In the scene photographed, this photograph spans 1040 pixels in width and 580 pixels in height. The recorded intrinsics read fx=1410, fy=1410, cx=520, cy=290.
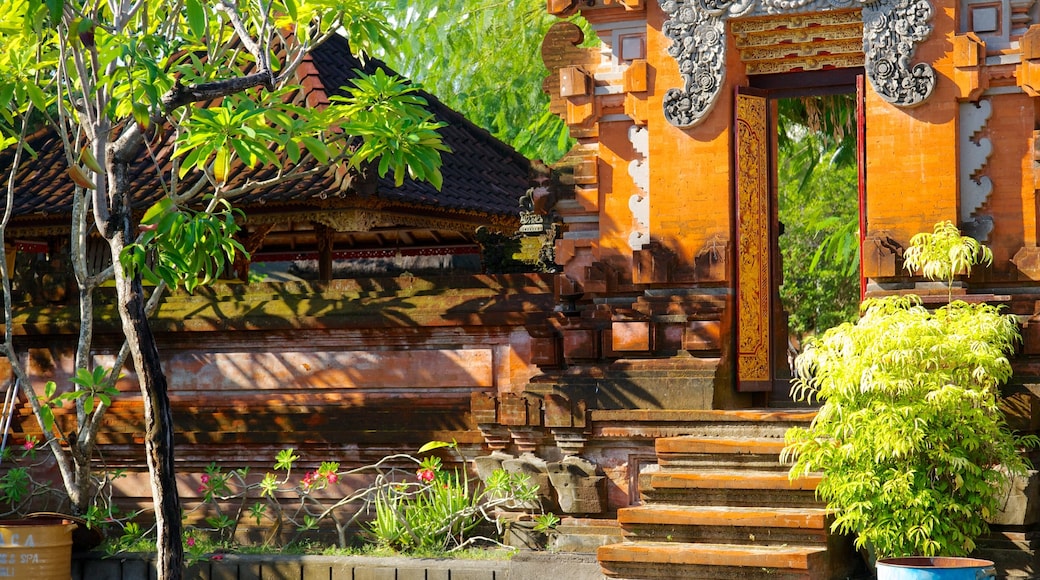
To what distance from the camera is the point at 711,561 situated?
800cm

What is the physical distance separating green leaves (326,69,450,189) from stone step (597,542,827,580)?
2.72m

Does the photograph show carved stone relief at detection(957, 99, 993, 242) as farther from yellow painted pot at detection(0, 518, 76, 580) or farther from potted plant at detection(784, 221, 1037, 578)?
yellow painted pot at detection(0, 518, 76, 580)

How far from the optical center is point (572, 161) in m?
10.4

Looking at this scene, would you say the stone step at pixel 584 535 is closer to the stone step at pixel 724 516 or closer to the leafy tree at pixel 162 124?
the stone step at pixel 724 516

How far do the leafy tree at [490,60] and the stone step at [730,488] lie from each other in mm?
9567

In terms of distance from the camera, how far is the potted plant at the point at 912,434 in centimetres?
773

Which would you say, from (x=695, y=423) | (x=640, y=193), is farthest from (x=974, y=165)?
(x=695, y=423)

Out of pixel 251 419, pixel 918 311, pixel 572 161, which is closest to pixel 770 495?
pixel 918 311

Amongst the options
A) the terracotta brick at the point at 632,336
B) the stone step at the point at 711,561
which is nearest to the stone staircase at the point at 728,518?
the stone step at the point at 711,561

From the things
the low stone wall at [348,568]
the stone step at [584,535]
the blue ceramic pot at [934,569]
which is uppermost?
the blue ceramic pot at [934,569]

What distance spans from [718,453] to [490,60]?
11.1 meters

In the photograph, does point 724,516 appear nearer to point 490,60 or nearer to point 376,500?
point 376,500

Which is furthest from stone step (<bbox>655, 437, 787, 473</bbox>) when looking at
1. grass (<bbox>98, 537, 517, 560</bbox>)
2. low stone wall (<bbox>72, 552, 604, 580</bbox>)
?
grass (<bbox>98, 537, 517, 560</bbox>)

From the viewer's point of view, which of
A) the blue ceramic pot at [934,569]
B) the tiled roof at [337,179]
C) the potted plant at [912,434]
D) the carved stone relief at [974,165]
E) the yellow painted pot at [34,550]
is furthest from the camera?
the tiled roof at [337,179]
